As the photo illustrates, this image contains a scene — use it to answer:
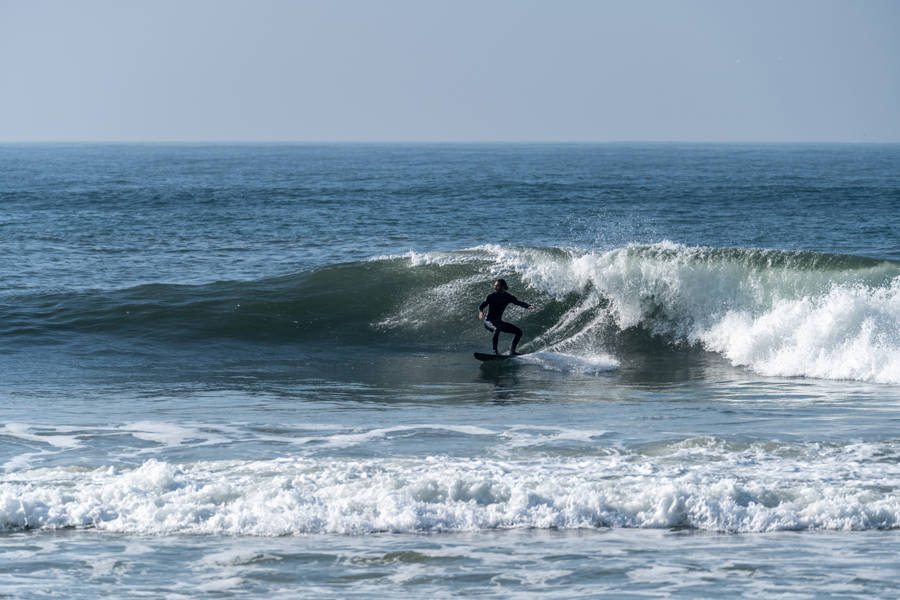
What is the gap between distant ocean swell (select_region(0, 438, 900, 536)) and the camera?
353 inches

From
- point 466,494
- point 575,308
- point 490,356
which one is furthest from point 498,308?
point 466,494

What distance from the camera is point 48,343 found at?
1877 cm

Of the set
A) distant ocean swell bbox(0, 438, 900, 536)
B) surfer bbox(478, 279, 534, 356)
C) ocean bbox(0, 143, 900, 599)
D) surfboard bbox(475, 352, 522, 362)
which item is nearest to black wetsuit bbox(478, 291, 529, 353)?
surfer bbox(478, 279, 534, 356)

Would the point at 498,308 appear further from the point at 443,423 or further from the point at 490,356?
the point at 443,423

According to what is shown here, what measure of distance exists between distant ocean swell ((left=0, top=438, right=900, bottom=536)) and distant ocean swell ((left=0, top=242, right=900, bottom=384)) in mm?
6397

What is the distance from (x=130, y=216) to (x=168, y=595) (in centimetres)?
3698

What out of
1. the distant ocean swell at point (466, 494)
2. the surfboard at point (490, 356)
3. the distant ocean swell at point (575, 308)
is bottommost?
the distant ocean swell at point (466, 494)

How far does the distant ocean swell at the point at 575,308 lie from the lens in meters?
16.9

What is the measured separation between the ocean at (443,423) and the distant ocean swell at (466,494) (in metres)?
0.03

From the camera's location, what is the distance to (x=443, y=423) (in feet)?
41.5

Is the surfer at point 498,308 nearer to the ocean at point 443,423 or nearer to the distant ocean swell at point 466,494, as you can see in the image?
the ocean at point 443,423

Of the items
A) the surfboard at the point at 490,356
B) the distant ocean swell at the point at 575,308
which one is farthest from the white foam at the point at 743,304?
the surfboard at the point at 490,356

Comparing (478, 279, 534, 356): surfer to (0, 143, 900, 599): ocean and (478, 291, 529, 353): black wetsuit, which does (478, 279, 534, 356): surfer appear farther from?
(0, 143, 900, 599): ocean

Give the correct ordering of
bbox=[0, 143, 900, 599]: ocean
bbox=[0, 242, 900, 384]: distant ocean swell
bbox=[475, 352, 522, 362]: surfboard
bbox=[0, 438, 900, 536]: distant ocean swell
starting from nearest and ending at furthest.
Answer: bbox=[0, 143, 900, 599]: ocean, bbox=[0, 438, 900, 536]: distant ocean swell, bbox=[0, 242, 900, 384]: distant ocean swell, bbox=[475, 352, 522, 362]: surfboard
